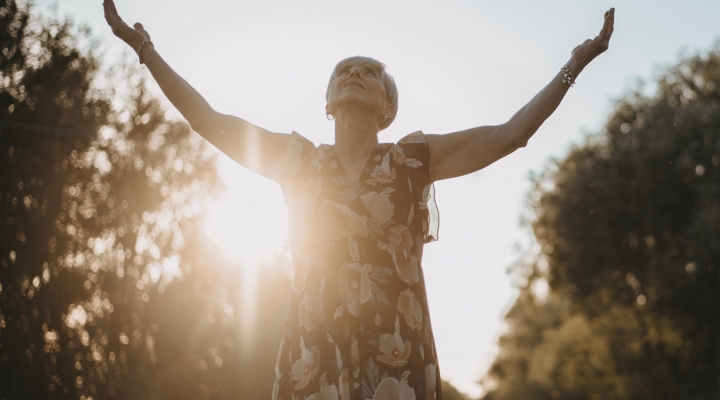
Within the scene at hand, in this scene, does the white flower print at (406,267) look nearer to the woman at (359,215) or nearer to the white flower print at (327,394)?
the woman at (359,215)

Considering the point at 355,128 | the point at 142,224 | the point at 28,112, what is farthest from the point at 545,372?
the point at 355,128

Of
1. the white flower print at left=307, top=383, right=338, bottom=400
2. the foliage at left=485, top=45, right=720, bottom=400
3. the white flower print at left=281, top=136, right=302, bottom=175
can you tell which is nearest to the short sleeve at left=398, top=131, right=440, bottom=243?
the white flower print at left=281, top=136, right=302, bottom=175

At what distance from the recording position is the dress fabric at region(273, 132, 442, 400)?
2338mm

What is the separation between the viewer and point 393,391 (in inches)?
90.2

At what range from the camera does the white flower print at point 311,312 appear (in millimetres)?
2422

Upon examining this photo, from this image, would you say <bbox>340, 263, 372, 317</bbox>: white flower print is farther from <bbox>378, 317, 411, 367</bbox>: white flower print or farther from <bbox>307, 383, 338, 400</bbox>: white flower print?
<bbox>307, 383, 338, 400</bbox>: white flower print

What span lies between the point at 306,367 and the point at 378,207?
58 centimetres

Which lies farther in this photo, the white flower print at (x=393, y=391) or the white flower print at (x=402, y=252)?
the white flower print at (x=402, y=252)

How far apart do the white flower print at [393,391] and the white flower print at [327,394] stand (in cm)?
13

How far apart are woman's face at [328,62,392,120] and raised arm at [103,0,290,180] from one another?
242 mm

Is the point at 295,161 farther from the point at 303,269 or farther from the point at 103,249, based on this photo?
the point at 103,249

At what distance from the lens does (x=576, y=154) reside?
21594mm

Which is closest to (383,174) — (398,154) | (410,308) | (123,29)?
(398,154)

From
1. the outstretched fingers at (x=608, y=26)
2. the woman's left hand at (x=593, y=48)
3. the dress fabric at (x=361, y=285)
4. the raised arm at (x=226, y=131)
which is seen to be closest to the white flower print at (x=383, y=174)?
the dress fabric at (x=361, y=285)
